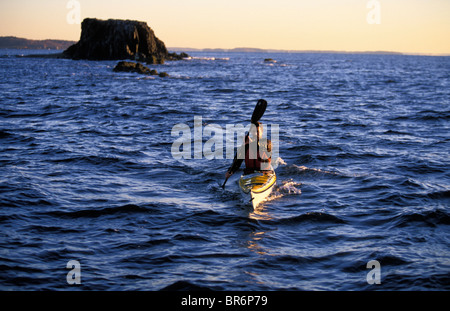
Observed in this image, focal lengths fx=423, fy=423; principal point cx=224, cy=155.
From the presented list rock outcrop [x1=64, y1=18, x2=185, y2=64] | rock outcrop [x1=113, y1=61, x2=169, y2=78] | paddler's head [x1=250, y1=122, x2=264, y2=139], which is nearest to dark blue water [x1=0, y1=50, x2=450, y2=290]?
paddler's head [x1=250, y1=122, x2=264, y2=139]

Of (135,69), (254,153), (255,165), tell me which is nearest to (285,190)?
(255,165)

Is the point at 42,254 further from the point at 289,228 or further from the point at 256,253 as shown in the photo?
the point at 289,228

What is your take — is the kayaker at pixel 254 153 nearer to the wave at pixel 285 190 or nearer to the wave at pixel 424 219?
the wave at pixel 285 190

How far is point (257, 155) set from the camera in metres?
10.8

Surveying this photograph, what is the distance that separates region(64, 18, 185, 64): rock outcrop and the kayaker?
8961cm

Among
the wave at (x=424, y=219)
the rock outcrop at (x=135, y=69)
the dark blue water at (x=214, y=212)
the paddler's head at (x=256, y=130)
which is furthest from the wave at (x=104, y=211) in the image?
the rock outcrop at (x=135, y=69)

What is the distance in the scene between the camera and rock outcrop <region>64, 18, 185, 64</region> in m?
101

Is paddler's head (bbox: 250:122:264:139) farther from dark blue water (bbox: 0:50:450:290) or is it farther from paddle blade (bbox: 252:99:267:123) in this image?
dark blue water (bbox: 0:50:450:290)

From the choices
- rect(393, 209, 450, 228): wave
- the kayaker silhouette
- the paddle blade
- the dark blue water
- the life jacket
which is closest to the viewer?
the dark blue water

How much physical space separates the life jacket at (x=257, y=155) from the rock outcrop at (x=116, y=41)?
8960 centimetres

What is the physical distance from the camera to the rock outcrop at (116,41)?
10069 cm

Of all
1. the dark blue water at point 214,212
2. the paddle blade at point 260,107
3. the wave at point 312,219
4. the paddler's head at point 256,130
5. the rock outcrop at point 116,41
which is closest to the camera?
the dark blue water at point 214,212
